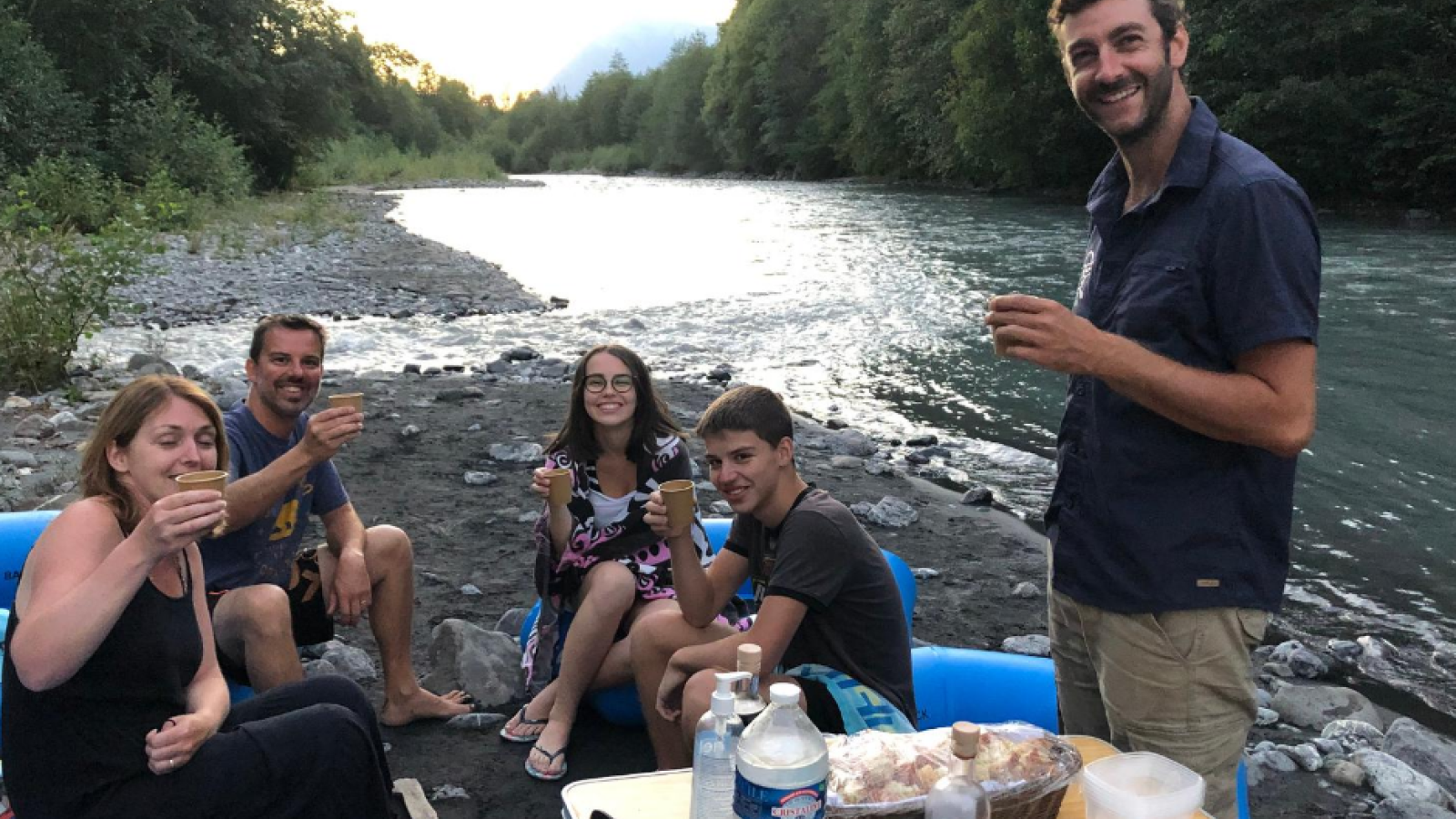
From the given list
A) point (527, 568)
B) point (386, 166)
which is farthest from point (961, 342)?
point (386, 166)

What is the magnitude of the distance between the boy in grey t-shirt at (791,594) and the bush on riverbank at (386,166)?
4076cm

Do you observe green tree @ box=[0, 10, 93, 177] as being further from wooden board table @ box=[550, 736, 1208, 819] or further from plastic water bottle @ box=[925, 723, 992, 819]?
plastic water bottle @ box=[925, 723, 992, 819]

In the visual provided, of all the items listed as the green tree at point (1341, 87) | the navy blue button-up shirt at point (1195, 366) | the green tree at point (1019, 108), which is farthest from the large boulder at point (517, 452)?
the green tree at point (1019, 108)

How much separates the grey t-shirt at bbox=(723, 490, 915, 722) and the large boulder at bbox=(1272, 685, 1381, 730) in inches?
73.4

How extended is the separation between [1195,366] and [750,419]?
128cm

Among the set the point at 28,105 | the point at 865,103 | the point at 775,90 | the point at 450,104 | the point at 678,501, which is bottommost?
the point at 678,501

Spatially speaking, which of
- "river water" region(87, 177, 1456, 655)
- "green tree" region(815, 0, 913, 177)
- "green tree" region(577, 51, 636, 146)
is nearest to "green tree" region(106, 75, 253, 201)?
"river water" region(87, 177, 1456, 655)

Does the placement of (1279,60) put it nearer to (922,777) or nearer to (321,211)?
(321,211)

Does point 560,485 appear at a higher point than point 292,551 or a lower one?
higher

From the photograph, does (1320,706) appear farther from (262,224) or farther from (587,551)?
(262,224)

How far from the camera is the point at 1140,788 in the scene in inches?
75.7

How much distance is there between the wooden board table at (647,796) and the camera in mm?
2021

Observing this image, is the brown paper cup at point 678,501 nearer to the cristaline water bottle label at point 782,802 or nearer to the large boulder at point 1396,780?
the cristaline water bottle label at point 782,802

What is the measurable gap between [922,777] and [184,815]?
5.34ft
